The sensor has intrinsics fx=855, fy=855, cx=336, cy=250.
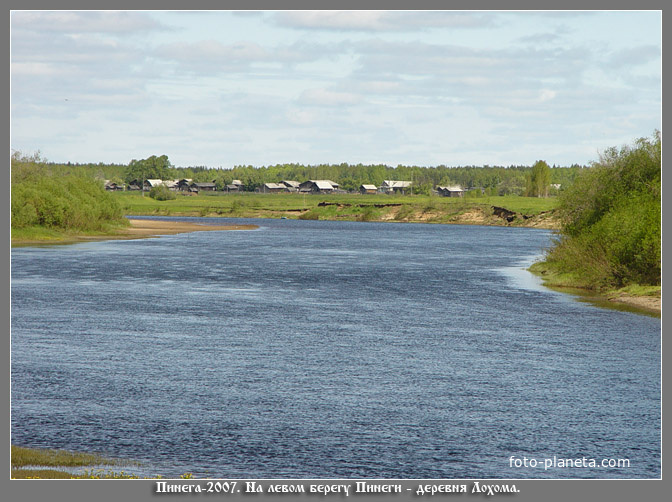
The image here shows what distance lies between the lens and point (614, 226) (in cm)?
5462

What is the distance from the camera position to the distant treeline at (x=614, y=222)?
5281 cm

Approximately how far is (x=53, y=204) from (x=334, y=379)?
88.1m

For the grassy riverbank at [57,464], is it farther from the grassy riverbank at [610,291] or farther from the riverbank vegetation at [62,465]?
the grassy riverbank at [610,291]

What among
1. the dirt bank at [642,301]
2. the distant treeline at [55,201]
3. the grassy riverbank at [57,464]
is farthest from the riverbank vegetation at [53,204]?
the grassy riverbank at [57,464]

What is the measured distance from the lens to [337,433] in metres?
22.9

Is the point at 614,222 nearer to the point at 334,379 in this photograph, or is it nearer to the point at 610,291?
the point at 610,291

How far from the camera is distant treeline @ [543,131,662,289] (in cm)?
5281

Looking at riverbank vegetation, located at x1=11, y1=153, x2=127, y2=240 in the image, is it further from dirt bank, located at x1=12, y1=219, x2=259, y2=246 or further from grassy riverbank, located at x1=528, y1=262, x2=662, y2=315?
grassy riverbank, located at x1=528, y1=262, x2=662, y2=315

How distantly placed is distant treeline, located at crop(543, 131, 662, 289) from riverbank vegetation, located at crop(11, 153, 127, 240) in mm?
65435

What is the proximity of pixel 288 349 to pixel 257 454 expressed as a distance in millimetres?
14141

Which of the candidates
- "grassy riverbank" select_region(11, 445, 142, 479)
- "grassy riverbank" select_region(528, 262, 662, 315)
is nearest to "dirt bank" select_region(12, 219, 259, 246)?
"grassy riverbank" select_region(528, 262, 662, 315)

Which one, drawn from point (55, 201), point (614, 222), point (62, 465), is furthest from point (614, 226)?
point (55, 201)

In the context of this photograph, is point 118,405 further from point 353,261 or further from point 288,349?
point 353,261

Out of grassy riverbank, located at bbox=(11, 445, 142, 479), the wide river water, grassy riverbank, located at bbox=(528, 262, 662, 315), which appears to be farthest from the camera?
grassy riverbank, located at bbox=(528, 262, 662, 315)
